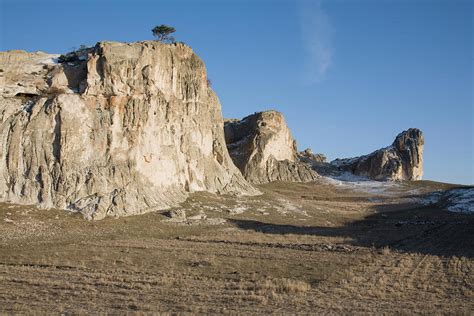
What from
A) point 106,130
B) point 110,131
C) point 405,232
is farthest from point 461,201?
point 106,130

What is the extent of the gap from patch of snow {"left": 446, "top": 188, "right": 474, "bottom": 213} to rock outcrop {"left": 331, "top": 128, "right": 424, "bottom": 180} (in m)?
27.8

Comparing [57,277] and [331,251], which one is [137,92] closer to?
[331,251]

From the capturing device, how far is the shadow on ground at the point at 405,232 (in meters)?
31.8

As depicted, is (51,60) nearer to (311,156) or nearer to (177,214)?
(177,214)

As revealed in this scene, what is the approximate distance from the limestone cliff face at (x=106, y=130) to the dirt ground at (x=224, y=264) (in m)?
2.39

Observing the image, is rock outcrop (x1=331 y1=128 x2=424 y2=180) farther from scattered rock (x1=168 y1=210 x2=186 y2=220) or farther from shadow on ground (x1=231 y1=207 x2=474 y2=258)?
scattered rock (x1=168 y1=210 x2=186 y2=220)

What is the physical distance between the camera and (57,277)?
18734 mm

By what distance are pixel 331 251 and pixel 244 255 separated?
20.3 feet

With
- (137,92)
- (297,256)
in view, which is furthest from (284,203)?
(297,256)

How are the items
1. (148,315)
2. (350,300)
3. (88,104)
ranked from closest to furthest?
(148,315) < (350,300) < (88,104)

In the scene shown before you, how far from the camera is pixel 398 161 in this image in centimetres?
10862

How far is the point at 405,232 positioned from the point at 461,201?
30917 mm

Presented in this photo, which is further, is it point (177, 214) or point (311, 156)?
point (311, 156)

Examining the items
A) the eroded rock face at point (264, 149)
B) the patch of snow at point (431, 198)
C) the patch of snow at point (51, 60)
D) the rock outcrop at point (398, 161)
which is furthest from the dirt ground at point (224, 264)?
the rock outcrop at point (398, 161)
